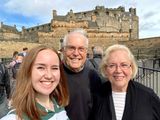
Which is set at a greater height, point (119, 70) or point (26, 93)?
point (119, 70)

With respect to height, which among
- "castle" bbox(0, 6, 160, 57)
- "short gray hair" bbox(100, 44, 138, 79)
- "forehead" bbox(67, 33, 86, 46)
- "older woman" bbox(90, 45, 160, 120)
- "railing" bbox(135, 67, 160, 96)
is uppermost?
"castle" bbox(0, 6, 160, 57)

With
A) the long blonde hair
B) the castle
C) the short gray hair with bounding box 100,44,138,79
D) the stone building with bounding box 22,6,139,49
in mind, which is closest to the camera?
the long blonde hair

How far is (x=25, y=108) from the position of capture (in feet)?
8.93

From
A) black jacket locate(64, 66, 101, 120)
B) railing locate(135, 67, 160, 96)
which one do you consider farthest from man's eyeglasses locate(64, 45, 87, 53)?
railing locate(135, 67, 160, 96)

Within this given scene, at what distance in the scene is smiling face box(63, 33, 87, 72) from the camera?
432 cm

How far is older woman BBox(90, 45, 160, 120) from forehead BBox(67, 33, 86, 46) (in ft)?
1.71

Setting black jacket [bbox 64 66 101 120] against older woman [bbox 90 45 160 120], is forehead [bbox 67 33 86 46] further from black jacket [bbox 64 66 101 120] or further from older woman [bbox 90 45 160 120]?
older woman [bbox 90 45 160 120]

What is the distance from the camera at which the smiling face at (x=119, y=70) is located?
376 cm

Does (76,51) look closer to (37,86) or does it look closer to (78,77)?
(78,77)

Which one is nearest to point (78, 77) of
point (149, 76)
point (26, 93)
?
point (26, 93)

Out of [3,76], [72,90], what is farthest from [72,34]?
[3,76]

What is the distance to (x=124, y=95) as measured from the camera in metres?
3.79

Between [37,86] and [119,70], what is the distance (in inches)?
47.3

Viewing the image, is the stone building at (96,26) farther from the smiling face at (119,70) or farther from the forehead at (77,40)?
the smiling face at (119,70)
